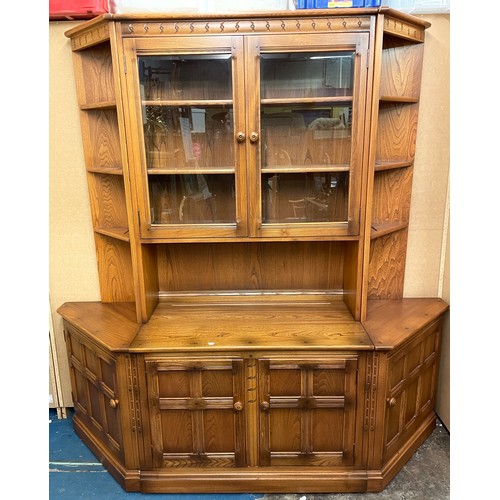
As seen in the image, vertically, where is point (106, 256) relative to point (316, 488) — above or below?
above

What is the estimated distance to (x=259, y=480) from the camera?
6.52ft

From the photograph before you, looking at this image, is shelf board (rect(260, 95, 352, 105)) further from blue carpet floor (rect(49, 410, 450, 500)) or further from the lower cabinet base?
blue carpet floor (rect(49, 410, 450, 500))

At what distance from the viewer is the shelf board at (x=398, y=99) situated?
6.26ft

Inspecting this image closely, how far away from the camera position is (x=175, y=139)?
1.93 meters

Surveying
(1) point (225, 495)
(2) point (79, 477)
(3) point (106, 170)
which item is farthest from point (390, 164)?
(2) point (79, 477)

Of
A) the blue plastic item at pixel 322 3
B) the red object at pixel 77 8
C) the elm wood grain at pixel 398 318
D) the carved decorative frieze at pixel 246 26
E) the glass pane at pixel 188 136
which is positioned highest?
the red object at pixel 77 8

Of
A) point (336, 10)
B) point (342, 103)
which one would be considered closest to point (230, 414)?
point (342, 103)

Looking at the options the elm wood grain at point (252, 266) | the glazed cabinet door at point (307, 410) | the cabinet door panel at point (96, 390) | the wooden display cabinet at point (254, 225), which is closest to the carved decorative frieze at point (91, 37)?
the wooden display cabinet at point (254, 225)

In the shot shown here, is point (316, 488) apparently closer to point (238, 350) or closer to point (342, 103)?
point (238, 350)

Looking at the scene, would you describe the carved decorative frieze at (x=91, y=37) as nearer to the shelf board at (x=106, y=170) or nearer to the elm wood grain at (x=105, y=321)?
the shelf board at (x=106, y=170)

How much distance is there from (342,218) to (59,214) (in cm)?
148

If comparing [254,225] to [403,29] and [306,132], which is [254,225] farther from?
[403,29]

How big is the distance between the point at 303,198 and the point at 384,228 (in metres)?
0.45

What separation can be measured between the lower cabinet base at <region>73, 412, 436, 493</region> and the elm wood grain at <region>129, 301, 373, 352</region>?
62cm
